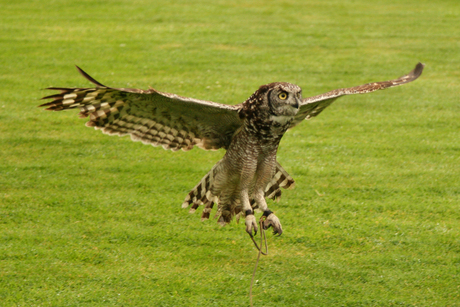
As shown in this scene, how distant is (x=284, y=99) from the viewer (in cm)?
452

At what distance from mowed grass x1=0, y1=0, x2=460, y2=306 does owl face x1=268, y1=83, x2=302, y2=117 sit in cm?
209

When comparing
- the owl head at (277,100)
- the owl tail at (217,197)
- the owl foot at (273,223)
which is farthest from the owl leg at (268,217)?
the owl head at (277,100)

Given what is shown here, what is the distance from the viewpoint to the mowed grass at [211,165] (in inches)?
231

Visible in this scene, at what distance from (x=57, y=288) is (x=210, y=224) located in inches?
77.1

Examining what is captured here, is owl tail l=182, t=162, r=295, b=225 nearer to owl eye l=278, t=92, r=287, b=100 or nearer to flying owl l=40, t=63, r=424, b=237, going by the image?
flying owl l=40, t=63, r=424, b=237

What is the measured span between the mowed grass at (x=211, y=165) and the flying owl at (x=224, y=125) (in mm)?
986

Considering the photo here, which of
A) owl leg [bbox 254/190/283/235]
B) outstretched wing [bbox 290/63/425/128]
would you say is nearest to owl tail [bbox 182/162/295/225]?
owl leg [bbox 254/190/283/235]

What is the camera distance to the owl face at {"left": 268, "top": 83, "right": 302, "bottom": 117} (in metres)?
4.49

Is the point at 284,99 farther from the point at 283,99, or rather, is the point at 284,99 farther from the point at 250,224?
the point at 250,224

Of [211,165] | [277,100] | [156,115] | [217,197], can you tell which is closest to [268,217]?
[217,197]

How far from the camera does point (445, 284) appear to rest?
5871 millimetres

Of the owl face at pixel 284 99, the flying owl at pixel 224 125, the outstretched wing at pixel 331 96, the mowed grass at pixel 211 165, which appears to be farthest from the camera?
the mowed grass at pixel 211 165

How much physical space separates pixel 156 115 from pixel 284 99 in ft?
4.50

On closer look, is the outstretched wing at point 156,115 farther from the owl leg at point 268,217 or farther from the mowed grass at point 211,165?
the mowed grass at point 211,165
